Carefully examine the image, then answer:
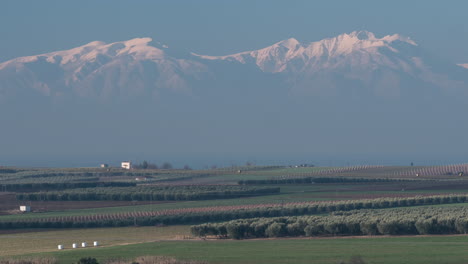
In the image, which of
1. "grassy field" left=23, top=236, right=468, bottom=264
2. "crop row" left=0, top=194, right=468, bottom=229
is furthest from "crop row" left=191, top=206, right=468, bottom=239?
"crop row" left=0, top=194, right=468, bottom=229

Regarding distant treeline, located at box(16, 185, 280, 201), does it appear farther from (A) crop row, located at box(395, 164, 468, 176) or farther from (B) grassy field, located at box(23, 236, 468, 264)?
(A) crop row, located at box(395, 164, 468, 176)

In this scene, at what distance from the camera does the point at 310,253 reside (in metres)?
41.1

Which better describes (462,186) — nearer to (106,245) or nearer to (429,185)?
(429,185)

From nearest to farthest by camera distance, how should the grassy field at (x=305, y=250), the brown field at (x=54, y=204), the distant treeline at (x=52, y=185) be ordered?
the grassy field at (x=305, y=250), the brown field at (x=54, y=204), the distant treeline at (x=52, y=185)

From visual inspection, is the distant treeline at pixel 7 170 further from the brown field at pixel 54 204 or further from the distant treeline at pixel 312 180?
the brown field at pixel 54 204

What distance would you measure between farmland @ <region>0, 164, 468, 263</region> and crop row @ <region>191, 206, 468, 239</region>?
0.20ft

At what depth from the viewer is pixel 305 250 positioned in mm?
42406

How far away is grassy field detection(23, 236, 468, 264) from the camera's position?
38625 millimetres

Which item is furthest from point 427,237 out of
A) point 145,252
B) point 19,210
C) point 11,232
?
point 19,210

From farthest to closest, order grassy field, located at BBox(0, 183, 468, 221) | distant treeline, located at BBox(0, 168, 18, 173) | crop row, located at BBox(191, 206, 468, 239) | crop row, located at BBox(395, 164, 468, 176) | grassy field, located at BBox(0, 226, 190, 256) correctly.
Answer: distant treeline, located at BBox(0, 168, 18, 173) < crop row, located at BBox(395, 164, 468, 176) < grassy field, located at BBox(0, 183, 468, 221) < grassy field, located at BBox(0, 226, 190, 256) < crop row, located at BBox(191, 206, 468, 239)

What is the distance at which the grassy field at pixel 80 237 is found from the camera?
4928 cm

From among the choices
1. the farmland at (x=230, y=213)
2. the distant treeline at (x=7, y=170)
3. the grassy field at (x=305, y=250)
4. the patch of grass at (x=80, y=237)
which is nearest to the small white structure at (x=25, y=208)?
the farmland at (x=230, y=213)

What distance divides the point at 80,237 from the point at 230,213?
39.0 feet

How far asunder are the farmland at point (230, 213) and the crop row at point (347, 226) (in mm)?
61
